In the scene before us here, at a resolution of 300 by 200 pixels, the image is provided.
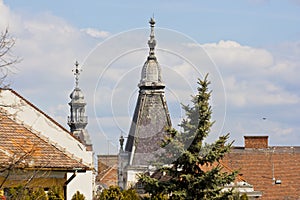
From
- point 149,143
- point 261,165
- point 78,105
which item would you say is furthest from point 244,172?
point 78,105

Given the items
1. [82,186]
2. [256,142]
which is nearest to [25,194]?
[82,186]

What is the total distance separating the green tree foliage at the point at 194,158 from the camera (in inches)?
1332

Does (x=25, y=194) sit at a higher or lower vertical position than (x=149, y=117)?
lower

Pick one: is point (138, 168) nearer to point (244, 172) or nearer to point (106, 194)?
point (244, 172)

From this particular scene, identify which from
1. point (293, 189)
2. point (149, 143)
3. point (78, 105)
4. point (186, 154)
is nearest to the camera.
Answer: point (186, 154)

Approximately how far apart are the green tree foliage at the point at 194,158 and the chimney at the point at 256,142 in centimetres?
1719

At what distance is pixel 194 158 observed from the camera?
33688 mm

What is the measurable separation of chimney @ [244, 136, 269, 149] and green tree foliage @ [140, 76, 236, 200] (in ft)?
56.4

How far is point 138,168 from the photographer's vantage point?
5597cm

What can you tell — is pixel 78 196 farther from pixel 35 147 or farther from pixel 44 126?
pixel 35 147

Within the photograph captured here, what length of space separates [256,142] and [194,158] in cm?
1893

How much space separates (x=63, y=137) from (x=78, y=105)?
6026cm

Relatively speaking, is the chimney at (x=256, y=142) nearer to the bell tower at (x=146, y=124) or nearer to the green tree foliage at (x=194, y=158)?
the bell tower at (x=146, y=124)

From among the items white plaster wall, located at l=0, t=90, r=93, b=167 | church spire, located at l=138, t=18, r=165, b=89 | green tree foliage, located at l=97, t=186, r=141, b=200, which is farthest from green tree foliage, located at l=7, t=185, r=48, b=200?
church spire, located at l=138, t=18, r=165, b=89
